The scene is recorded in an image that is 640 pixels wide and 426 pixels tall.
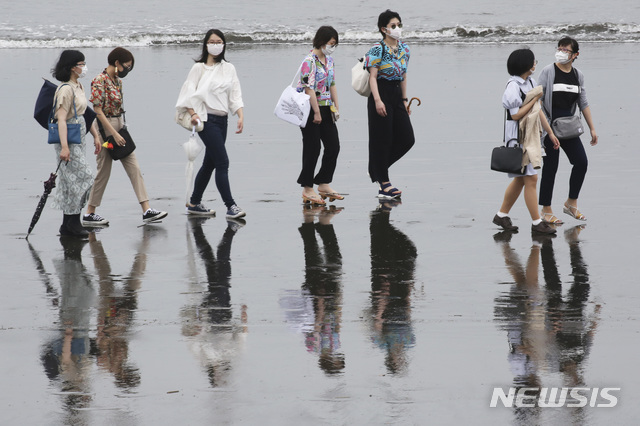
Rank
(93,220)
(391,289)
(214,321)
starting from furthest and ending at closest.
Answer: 1. (93,220)
2. (391,289)
3. (214,321)


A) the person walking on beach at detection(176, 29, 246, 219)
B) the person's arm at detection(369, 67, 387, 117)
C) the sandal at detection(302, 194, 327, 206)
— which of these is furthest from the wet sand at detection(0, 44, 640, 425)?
the person's arm at detection(369, 67, 387, 117)

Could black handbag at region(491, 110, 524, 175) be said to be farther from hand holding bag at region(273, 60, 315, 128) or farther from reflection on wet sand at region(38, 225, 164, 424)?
reflection on wet sand at region(38, 225, 164, 424)

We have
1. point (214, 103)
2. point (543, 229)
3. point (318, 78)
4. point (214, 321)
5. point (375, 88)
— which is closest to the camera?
point (214, 321)

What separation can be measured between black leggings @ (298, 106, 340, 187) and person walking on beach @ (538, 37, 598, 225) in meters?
2.20

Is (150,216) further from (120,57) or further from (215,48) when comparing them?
(215,48)

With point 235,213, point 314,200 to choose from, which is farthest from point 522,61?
point 235,213

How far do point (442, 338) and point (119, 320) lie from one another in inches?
79.1

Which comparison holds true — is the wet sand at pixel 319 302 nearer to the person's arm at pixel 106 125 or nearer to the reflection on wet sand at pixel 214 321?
the reflection on wet sand at pixel 214 321

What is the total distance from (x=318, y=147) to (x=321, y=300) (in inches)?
145

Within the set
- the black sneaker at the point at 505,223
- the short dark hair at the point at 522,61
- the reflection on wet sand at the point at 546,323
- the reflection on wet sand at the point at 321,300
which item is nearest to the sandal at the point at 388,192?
the reflection on wet sand at the point at 321,300

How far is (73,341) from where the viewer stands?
216 inches

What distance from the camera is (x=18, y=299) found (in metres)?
6.39

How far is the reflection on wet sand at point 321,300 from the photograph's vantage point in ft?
17.4

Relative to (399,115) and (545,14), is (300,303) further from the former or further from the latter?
(545,14)
